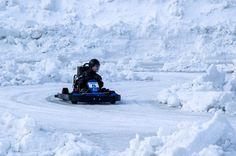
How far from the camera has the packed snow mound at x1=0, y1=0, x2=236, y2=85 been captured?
2948cm

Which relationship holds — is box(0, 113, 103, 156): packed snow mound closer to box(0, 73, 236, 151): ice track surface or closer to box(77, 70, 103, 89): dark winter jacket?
box(0, 73, 236, 151): ice track surface

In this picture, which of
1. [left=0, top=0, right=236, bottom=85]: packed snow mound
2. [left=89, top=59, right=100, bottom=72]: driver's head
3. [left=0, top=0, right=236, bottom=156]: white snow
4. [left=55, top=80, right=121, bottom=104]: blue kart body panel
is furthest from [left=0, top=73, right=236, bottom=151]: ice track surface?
[left=0, top=0, right=236, bottom=85]: packed snow mound

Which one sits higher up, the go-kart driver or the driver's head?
the driver's head

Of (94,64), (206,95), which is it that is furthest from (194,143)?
(94,64)

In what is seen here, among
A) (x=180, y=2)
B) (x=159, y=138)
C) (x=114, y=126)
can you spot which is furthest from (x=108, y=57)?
(x=159, y=138)

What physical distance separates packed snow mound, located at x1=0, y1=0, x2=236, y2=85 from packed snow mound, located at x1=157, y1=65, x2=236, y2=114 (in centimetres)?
1399

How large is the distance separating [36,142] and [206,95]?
485 centimetres

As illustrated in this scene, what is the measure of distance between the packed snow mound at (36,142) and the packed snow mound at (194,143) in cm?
46

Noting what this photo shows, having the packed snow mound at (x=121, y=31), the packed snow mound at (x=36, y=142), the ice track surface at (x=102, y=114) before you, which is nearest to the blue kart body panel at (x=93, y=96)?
the ice track surface at (x=102, y=114)

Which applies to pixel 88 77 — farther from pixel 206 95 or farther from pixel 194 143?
pixel 194 143

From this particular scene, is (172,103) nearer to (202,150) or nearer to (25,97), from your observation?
(25,97)

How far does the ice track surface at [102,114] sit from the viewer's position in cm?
823

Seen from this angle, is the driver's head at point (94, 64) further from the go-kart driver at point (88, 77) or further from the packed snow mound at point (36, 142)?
the packed snow mound at point (36, 142)

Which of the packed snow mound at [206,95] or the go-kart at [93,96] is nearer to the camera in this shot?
the packed snow mound at [206,95]
